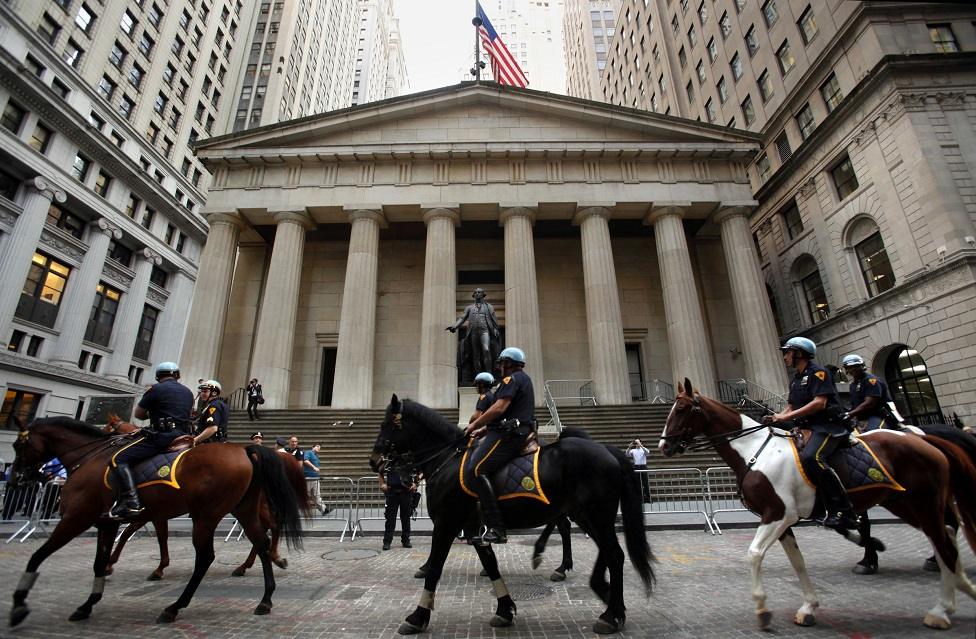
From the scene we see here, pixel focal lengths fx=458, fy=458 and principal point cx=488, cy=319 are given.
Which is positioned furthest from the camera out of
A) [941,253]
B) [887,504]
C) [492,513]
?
[941,253]

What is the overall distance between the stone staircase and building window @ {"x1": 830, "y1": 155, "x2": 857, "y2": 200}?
15.1 meters

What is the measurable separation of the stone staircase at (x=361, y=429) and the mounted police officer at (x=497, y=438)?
11.4 metres

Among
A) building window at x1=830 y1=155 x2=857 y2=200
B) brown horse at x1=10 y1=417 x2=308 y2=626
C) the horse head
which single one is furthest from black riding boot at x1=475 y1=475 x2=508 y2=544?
building window at x1=830 y1=155 x2=857 y2=200

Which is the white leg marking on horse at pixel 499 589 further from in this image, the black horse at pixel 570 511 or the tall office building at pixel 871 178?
the tall office building at pixel 871 178

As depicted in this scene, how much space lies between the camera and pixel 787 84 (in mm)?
26969

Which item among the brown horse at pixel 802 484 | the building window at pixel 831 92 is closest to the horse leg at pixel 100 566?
the brown horse at pixel 802 484

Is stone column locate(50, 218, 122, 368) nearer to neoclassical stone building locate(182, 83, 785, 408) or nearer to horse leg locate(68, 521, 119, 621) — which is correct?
neoclassical stone building locate(182, 83, 785, 408)

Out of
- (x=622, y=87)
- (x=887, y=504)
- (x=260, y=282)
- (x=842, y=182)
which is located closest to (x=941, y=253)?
(x=842, y=182)

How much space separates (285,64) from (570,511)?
64339mm

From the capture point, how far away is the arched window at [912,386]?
61.2 ft

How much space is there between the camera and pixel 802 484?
491 cm

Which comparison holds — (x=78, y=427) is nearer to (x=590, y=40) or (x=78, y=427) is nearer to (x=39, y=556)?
(x=39, y=556)

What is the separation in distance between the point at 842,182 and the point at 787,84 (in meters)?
7.62

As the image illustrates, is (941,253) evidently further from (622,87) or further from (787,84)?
(622,87)
